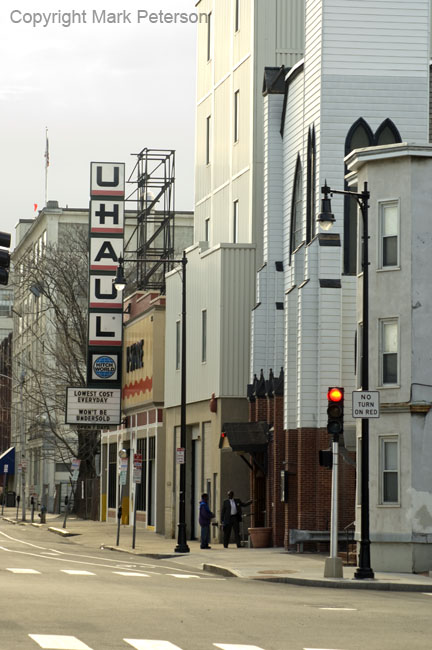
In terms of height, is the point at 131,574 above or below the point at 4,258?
below

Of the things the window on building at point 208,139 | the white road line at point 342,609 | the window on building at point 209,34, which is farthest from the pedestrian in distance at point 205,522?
the window on building at point 209,34

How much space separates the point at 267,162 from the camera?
137 feet

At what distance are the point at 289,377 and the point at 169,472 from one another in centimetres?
1375

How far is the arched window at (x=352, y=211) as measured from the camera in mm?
36594

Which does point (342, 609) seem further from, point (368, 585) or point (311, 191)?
point (311, 191)

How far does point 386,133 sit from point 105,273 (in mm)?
23555

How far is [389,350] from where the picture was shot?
101 ft

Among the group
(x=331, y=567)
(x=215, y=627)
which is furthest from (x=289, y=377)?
(x=215, y=627)

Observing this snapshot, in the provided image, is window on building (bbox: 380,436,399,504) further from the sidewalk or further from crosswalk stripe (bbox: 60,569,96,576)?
crosswalk stripe (bbox: 60,569,96,576)

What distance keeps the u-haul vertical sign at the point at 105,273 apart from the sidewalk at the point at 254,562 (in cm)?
1029

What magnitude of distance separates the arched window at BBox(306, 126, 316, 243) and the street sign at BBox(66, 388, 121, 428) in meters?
22.7

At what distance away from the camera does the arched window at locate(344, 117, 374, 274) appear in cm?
3659

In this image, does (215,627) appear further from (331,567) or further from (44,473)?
(44,473)

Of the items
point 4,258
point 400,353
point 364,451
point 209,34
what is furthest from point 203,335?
point 4,258
